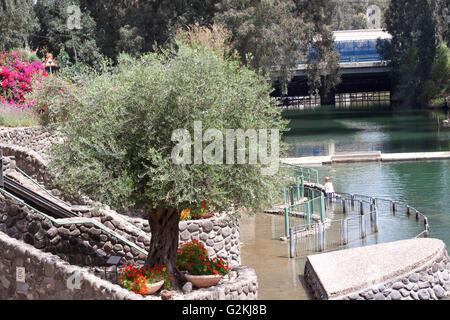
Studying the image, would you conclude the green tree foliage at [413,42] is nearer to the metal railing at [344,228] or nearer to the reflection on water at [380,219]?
the reflection on water at [380,219]

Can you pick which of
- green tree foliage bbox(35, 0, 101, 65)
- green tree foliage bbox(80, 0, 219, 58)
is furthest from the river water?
green tree foliage bbox(35, 0, 101, 65)

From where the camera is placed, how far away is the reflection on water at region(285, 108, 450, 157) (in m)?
46.6

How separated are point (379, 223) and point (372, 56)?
Result: 68.2m

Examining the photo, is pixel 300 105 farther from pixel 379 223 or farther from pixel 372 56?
pixel 379 223

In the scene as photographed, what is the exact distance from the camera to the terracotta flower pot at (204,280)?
13461mm

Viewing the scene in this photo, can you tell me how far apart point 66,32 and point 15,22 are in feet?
12.0

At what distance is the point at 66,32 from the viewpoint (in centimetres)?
5000

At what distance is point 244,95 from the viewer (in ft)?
42.9

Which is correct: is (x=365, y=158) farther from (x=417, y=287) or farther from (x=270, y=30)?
(x=417, y=287)

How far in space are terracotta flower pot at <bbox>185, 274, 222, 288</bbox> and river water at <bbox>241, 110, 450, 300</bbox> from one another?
228cm

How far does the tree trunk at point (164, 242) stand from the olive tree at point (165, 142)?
40 centimetres

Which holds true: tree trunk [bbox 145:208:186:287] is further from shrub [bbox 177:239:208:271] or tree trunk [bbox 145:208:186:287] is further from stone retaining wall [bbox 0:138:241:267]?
stone retaining wall [bbox 0:138:241:267]

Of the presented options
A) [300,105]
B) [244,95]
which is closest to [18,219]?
[244,95]

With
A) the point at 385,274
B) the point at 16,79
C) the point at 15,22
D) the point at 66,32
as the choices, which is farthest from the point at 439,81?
the point at 385,274
